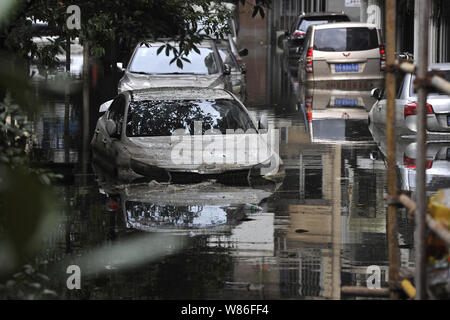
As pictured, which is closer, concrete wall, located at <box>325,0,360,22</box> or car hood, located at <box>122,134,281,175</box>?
car hood, located at <box>122,134,281,175</box>

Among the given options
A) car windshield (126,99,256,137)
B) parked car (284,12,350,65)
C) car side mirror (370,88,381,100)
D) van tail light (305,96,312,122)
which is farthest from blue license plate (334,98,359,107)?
parked car (284,12,350,65)

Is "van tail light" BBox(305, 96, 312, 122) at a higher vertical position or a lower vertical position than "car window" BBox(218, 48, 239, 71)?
lower

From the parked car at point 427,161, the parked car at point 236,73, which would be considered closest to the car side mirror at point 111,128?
the parked car at point 427,161

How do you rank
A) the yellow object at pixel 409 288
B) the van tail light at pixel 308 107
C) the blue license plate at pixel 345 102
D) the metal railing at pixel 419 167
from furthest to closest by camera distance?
the blue license plate at pixel 345 102 < the van tail light at pixel 308 107 < the yellow object at pixel 409 288 < the metal railing at pixel 419 167

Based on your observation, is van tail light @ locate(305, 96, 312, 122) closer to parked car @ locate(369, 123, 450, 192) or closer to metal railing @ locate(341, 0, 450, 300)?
parked car @ locate(369, 123, 450, 192)

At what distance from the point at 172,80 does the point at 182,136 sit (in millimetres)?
6682

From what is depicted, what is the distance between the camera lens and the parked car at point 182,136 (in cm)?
1204

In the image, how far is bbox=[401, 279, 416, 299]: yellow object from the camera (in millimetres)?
5164

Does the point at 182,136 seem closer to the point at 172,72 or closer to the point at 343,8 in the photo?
the point at 172,72

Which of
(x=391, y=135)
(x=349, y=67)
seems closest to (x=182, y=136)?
(x=391, y=135)

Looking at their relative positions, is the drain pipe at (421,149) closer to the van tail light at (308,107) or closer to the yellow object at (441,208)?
the yellow object at (441,208)

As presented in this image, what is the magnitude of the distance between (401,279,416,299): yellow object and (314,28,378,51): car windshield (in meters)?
23.1

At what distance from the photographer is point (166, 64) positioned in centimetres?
1970

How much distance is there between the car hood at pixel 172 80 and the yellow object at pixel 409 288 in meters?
13.6
